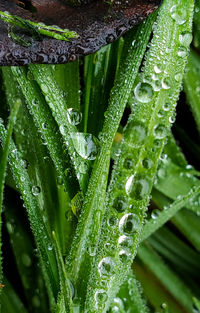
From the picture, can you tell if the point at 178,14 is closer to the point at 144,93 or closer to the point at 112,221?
the point at 144,93

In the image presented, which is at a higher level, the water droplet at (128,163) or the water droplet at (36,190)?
the water droplet at (36,190)

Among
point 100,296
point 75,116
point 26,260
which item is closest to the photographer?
point 100,296

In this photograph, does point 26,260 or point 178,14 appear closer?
point 178,14

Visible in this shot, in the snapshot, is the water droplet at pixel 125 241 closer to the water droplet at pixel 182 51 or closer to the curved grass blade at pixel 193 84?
the water droplet at pixel 182 51

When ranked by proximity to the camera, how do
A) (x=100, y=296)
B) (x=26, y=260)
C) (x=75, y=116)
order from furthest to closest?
(x=26, y=260) → (x=75, y=116) → (x=100, y=296)

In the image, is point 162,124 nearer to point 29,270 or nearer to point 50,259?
point 50,259

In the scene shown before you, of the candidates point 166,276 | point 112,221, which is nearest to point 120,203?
point 112,221

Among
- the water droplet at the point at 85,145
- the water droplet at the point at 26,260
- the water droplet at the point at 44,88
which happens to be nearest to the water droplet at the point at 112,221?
the water droplet at the point at 85,145
